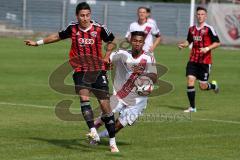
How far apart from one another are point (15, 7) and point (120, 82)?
145ft

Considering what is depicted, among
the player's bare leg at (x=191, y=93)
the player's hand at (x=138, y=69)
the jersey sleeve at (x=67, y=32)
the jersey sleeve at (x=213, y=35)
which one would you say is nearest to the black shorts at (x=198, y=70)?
the player's bare leg at (x=191, y=93)

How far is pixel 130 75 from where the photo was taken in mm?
13398

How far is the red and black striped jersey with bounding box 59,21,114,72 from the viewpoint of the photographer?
12.8m

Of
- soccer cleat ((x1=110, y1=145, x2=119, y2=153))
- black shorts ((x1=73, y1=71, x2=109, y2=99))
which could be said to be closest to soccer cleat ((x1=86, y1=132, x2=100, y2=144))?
soccer cleat ((x1=110, y1=145, x2=119, y2=153))

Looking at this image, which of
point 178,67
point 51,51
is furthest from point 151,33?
point 51,51

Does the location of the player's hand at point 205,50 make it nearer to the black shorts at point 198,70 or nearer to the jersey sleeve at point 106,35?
the black shorts at point 198,70

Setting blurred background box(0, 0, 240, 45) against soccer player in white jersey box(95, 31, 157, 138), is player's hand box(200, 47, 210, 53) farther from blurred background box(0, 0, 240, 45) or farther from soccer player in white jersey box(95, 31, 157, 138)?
blurred background box(0, 0, 240, 45)

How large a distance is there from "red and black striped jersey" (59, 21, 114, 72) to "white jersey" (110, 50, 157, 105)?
→ 33 cm

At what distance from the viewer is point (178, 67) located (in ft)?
104

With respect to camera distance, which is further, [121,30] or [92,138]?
[121,30]

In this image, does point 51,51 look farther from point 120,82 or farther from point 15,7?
point 120,82

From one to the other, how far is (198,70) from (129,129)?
16.2ft

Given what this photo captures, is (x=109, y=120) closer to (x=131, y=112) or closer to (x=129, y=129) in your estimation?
(x=131, y=112)

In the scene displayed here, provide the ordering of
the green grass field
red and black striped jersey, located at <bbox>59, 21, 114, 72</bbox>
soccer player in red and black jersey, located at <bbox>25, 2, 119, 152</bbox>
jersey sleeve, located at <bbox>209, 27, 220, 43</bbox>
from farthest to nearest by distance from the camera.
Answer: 1. jersey sleeve, located at <bbox>209, 27, 220, 43</bbox>
2. red and black striped jersey, located at <bbox>59, 21, 114, 72</bbox>
3. soccer player in red and black jersey, located at <bbox>25, 2, 119, 152</bbox>
4. the green grass field
